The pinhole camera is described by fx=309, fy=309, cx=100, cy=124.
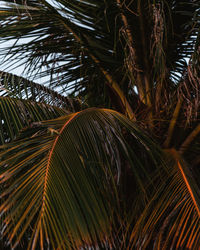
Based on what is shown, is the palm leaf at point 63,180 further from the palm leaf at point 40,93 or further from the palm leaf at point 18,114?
the palm leaf at point 40,93

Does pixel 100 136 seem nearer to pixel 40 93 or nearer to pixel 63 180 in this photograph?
pixel 63 180

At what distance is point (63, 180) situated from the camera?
91 centimetres

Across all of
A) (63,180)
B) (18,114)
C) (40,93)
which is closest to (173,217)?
(63,180)

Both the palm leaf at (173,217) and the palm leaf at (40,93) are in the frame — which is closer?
the palm leaf at (173,217)

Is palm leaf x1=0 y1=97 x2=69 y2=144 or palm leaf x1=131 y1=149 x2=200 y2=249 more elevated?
palm leaf x1=0 y1=97 x2=69 y2=144

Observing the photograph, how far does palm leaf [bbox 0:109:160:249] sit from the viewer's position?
82 cm

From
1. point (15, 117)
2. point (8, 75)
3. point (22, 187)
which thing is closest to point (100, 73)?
point (8, 75)

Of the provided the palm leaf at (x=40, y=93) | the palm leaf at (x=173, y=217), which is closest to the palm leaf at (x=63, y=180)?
the palm leaf at (x=173, y=217)

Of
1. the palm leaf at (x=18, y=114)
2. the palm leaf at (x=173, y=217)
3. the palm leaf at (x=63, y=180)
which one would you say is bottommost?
the palm leaf at (x=173, y=217)

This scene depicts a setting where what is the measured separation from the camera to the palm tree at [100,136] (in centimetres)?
89

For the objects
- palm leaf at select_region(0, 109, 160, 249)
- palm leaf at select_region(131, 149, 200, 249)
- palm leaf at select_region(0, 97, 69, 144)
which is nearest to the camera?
palm leaf at select_region(0, 109, 160, 249)

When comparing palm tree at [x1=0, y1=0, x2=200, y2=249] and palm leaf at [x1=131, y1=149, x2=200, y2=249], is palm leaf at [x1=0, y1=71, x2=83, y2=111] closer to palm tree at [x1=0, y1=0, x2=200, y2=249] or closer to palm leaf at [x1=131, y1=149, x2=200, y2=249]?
palm tree at [x1=0, y1=0, x2=200, y2=249]

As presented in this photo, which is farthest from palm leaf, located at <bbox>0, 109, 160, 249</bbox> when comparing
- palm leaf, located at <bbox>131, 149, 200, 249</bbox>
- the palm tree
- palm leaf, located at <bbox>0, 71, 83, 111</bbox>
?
palm leaf, located at <bbox>0, 71, 83, 111</bbox>

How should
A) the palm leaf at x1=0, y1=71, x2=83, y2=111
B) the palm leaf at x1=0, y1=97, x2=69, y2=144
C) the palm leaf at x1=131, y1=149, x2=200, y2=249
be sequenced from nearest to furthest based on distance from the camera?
the palm leaf at x1=131, y1=149, x2=200, y2=249 < the palm leaf at x1=0, y1=97, x2=69, y2=144 < the palm leaf at x1=0, y1=71, x2=83, y2=111
